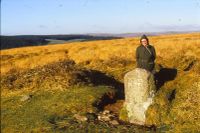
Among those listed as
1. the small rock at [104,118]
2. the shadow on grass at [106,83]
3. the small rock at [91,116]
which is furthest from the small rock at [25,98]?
the small rock at [104,118]

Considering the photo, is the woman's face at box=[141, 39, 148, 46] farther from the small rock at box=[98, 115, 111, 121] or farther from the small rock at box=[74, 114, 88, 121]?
the small rock at box=[74, 114, 88, 121]

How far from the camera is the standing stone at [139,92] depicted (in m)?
19.5

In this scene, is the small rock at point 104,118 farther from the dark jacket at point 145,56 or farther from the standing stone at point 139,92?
the dark jacket at point 145,56

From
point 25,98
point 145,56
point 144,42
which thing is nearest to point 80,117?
point 145,56

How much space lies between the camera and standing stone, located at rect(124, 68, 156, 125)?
19469 millimetres

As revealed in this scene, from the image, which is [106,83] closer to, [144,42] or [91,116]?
[144,42]

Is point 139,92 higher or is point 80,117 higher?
point 139,92

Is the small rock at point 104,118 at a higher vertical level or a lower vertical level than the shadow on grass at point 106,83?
lower

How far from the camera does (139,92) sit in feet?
64.2

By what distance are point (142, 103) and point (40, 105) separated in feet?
23.7

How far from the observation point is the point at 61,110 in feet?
73.1

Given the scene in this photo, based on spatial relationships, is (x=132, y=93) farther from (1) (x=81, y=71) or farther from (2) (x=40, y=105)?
(1) (x=81, y=71)

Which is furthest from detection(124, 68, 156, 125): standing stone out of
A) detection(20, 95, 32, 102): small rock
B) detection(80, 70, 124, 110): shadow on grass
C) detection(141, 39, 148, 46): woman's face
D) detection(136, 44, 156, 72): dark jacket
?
detection(20, 95, 32, 102): small rock

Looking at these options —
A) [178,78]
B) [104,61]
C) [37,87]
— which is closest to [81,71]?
[37,87]
